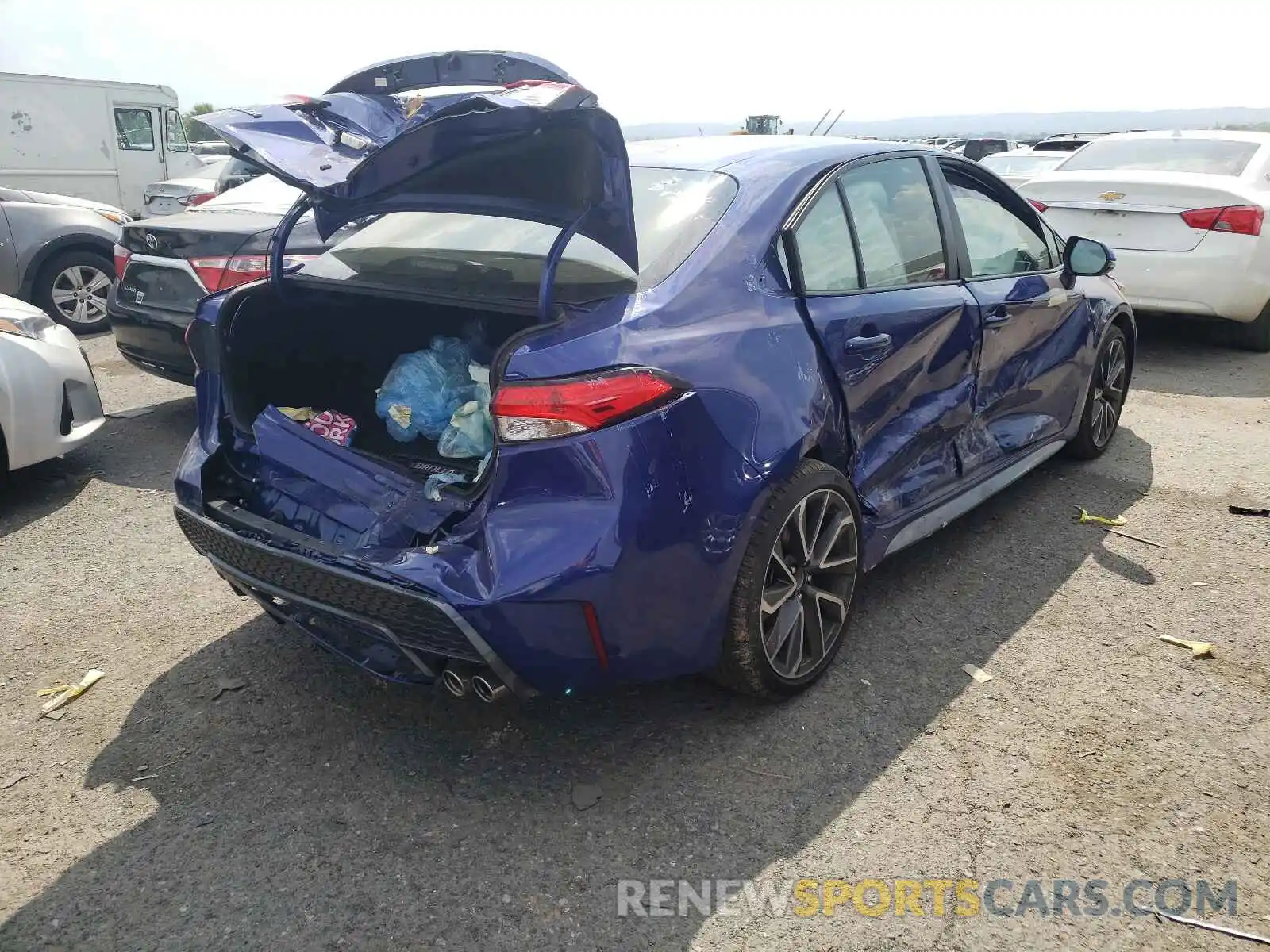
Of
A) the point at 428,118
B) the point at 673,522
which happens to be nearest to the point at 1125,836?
the point at 673,522

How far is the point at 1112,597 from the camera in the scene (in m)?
3.71

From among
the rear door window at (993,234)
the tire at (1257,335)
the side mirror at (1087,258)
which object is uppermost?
the rear door window at (993,234)

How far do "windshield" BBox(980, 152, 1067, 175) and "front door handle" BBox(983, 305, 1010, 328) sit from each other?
9.29 m

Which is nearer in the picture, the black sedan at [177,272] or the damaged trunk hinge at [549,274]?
the damaged trunk hinge at [549,274]

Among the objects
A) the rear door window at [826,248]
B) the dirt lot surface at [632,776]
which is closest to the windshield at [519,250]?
the rear door window at [826,248]

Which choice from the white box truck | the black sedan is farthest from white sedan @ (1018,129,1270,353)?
the white box truck

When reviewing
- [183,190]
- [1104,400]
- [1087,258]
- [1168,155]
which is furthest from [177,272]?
[183,190]

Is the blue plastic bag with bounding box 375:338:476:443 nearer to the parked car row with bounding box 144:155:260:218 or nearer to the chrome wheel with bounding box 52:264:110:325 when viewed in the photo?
the chrome wheel with bounding box 52:264:110:325

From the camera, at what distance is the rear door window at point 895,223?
10.7 ft

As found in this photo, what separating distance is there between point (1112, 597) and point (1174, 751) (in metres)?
0.99

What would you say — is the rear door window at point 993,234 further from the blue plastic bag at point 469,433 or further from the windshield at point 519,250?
the blue plastic bag at point 469,433

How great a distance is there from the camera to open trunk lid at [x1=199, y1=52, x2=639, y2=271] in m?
2.40

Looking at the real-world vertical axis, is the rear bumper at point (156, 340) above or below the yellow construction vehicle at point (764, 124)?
below

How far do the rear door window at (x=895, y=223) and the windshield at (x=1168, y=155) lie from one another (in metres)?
5.22
